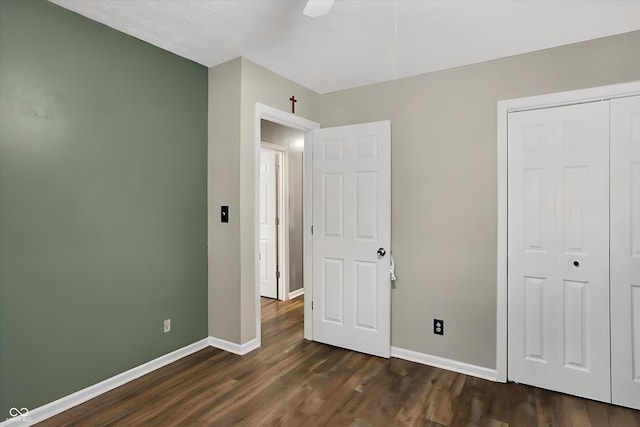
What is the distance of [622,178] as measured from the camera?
2.27 meters

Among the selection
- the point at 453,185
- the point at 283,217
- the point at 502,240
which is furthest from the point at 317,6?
the point at 283,217

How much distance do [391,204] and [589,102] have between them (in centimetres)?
159

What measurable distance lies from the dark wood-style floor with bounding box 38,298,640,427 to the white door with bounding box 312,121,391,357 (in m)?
0.33

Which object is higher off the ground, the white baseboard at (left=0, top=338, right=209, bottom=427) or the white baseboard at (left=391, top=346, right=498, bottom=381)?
the white baseboard at (left=0, top=338, right=209, bottom=427)

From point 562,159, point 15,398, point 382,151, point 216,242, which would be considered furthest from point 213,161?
point 562,159

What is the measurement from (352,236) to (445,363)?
4.34 feet

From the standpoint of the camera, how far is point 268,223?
15.7ft

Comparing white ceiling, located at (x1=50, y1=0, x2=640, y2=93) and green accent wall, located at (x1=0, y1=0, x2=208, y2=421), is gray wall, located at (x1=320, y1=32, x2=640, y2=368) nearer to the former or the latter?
white ceiling, located at (x1=50, y1=0, x2=640, y2=93)

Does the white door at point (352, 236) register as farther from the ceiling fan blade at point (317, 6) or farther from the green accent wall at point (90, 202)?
the ceiling fan blade at point (317, 6)

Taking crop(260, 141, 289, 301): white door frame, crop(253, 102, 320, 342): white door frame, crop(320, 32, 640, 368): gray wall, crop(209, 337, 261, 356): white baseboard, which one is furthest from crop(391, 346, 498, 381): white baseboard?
crop(260, 141, 289, 301): white door frame

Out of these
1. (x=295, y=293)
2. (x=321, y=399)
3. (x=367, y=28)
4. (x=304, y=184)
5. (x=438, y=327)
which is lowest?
(x=321, y=399)

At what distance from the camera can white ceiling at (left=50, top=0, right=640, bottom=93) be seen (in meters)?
2.06

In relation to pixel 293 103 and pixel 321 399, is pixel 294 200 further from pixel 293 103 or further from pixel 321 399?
pixel 321 399

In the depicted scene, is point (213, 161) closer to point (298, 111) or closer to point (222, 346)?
point (298, 111)
